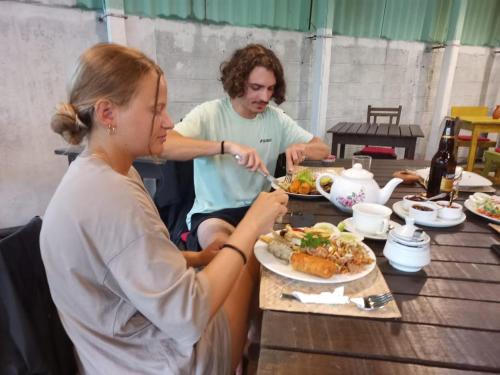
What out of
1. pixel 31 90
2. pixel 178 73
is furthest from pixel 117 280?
pixel 178 73

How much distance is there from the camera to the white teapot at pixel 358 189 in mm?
1340

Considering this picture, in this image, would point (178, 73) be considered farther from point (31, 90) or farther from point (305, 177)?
point (305, 177)

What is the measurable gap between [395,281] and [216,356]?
0.52m

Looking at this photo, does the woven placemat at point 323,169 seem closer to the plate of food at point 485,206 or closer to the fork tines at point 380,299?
the plate of food at point 485,206

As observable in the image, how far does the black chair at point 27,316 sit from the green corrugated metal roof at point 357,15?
2.91 m

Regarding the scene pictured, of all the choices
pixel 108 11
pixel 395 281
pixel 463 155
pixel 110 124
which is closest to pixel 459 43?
pixel 463 155

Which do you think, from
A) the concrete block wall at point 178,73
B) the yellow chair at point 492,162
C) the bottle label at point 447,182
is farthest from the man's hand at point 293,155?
the yellow chair at point 492,162

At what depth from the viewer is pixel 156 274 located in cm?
75

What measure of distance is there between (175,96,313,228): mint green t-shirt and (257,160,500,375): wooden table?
3.18 feet

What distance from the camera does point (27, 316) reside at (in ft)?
2.74

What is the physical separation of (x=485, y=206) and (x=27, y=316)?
1.59 metres

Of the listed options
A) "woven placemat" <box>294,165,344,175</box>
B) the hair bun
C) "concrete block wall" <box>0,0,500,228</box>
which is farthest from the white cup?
"concrete block wall" <box>0,0,500,228</box>

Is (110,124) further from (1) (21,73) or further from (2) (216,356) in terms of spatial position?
(1) (21,73)

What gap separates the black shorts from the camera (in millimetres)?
1694
